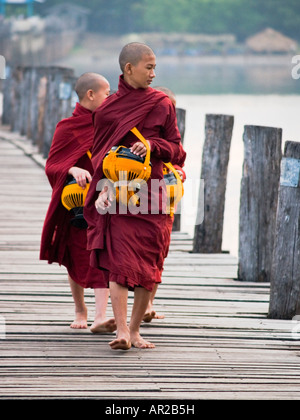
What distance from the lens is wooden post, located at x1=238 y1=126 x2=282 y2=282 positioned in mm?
5957

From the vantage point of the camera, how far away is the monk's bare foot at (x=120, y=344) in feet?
13.8

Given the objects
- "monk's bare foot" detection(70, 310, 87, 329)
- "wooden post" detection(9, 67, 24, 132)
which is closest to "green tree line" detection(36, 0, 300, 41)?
"wooden post" detection(9, 67, 24, 132)

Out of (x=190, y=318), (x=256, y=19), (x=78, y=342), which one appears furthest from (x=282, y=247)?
(x=256, y=19)

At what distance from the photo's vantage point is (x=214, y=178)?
270 inches

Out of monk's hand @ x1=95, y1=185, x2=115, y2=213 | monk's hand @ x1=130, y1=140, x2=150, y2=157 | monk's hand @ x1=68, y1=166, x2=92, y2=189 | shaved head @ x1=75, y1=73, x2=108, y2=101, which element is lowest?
monk's hand @ x1=95, y1=185, x2=115, y2=213

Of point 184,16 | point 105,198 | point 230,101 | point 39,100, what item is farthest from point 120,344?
point 184,16

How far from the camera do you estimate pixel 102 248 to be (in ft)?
13.8

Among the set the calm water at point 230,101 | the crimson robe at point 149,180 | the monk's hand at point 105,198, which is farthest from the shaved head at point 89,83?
the calm water at point 230,101

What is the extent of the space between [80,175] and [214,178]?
101 inches

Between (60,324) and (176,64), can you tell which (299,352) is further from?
(176,64)

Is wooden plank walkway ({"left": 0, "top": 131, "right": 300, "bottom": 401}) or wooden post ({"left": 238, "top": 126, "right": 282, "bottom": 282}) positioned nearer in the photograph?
wooden plank walkway ({"left": 0, "top": 131, "right": 300, "bottom": 401})

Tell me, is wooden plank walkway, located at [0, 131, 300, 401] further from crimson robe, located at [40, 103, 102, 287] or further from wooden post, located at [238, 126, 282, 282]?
crimson robe, located at [40, 103, 102, 287]

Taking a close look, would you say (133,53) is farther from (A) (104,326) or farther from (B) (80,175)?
(A) (104,326)

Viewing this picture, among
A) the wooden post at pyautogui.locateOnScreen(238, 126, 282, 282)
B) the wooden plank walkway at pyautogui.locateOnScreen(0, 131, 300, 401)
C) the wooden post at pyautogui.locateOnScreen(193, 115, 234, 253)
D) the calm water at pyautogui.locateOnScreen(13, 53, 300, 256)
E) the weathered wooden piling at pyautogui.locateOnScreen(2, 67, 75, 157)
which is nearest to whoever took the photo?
the wooden plank walkway at pyautogui.locateOnScreen(0, 131, 300, 401)
